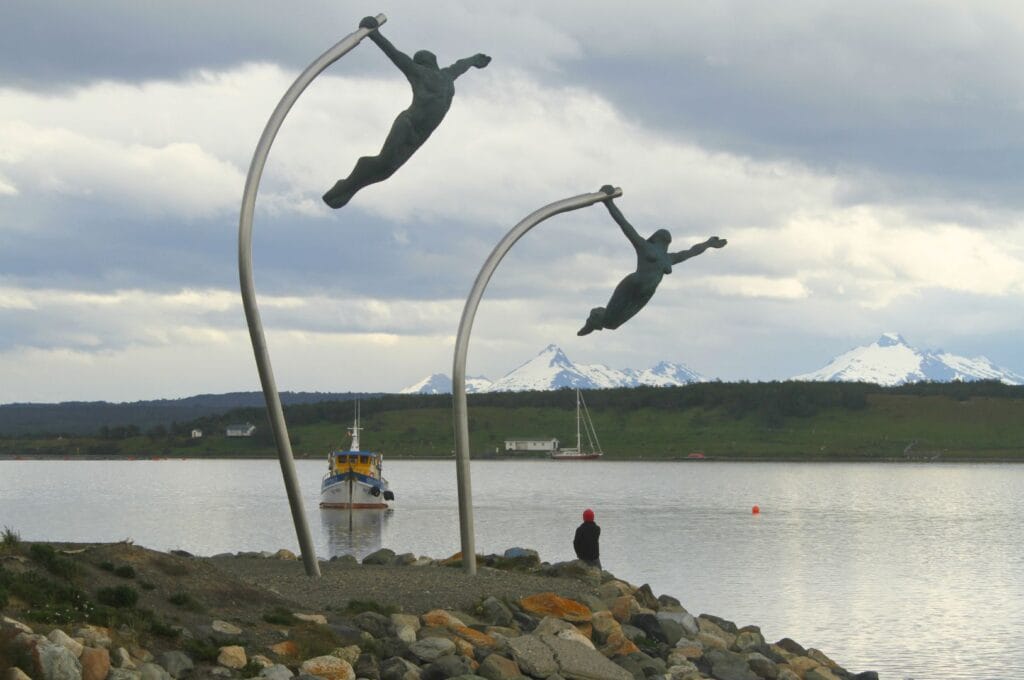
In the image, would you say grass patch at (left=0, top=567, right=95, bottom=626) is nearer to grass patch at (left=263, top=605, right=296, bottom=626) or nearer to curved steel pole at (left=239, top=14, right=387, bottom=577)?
grass patch at (left=263, top=605, right=296, bottom=626)

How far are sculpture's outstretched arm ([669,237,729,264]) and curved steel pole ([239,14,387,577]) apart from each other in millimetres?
6579

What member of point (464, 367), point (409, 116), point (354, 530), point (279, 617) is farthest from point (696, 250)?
point (354, 530)

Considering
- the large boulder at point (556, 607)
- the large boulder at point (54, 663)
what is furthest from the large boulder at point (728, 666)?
the large boulder at point (54, 663)

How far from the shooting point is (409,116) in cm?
2100

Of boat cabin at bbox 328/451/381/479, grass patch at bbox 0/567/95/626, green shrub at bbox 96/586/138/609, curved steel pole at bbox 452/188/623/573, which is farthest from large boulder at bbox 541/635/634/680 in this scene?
boat cabin at bbox 328/451/381/479

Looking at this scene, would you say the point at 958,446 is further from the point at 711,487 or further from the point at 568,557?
the point at 568,557

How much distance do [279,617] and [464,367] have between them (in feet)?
20.5

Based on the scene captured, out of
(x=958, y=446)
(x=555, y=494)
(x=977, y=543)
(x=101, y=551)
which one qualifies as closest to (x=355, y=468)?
(x=555, y=494)

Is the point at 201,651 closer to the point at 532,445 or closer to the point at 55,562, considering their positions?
the point at 55,562

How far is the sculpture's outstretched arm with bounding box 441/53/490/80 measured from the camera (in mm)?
21594

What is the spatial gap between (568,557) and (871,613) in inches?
570

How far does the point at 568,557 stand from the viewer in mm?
49969

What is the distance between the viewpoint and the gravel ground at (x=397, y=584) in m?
20.2

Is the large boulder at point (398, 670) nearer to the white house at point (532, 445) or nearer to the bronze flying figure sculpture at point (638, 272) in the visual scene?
the bronze flying figure sculpture at point (638, 272)
